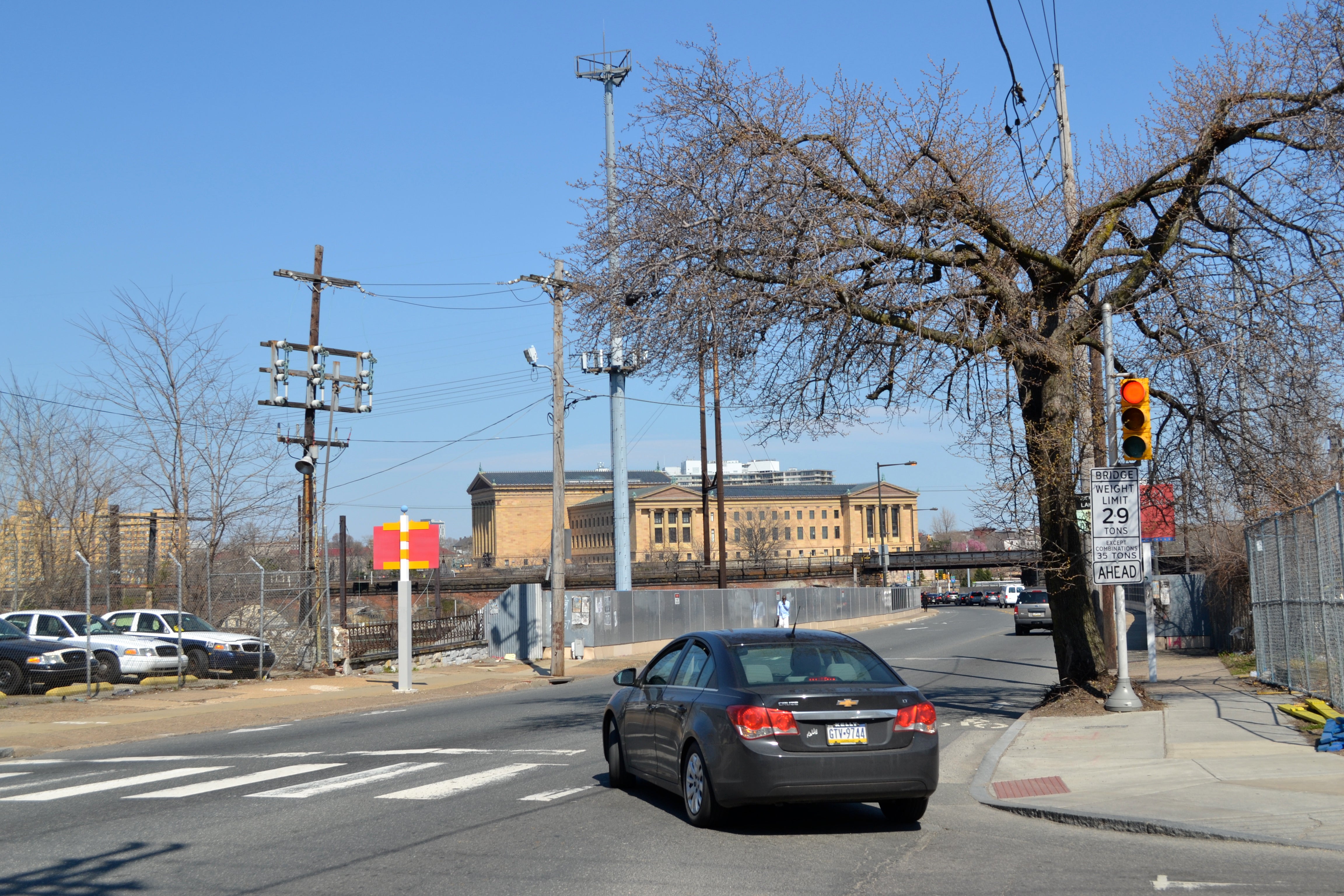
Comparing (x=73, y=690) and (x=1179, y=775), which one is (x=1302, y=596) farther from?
(x=73, y=690)

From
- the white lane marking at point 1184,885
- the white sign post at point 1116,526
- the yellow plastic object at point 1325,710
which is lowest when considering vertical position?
the white lane marking at point 1184,885

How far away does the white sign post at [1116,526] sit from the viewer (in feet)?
47.7

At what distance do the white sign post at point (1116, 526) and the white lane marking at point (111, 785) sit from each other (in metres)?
10.6

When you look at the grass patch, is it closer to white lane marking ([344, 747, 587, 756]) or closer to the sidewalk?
the sidewalk

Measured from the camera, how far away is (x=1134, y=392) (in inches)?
525

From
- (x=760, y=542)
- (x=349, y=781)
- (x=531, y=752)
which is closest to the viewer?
(x=349, y=781)

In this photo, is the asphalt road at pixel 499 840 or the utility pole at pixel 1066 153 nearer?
the asphalt road at pixel 499 840

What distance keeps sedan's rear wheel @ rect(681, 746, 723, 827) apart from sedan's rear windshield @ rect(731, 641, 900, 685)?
2.30ft

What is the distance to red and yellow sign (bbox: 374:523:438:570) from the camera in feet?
82.3

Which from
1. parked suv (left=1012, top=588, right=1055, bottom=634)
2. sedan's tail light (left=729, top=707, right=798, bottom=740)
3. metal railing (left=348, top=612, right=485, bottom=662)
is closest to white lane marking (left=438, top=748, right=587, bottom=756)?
sedan's tail light (left=729, top=707, right=798, bottom=740)

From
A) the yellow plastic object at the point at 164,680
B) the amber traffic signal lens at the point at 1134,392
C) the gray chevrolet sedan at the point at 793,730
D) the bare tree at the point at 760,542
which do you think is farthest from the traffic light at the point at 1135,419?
the bare tree at the point at 760,542

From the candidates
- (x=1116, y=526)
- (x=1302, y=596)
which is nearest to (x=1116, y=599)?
(x=1116, y=526)

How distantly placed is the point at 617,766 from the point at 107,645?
1873cm

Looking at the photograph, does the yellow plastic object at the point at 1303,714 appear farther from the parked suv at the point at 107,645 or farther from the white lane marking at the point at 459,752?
the parked suv at the point at 107,645
